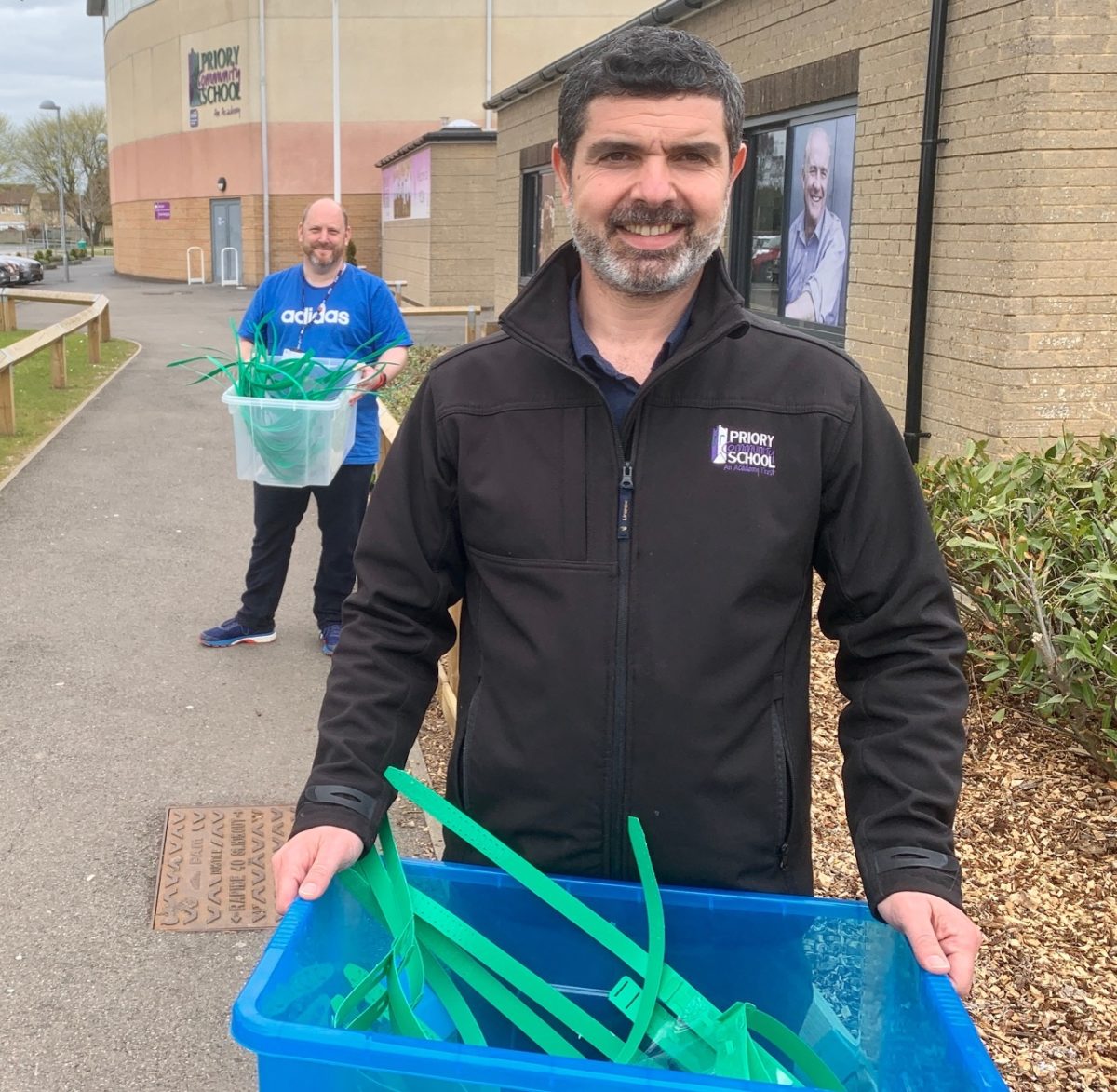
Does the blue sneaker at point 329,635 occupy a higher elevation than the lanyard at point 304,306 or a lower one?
lower

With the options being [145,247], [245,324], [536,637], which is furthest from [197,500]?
[145,247]

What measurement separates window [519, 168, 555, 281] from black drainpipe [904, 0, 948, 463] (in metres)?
10.2

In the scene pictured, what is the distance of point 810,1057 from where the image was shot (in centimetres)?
165

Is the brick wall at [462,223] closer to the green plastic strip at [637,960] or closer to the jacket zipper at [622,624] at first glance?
the jacket zipper at [622,624]

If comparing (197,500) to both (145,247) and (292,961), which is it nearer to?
(292,961)

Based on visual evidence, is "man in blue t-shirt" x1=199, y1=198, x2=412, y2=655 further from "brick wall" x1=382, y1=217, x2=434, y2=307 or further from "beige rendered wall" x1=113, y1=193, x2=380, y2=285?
"beige rendered wall" x1=113, y1=193, x2=380, y2=285

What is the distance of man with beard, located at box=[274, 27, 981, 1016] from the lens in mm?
1926

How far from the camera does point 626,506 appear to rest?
1943 mm

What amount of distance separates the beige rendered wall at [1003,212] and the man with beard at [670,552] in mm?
5587

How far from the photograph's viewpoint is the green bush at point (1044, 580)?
163 inches

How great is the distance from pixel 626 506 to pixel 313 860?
26.3 inches

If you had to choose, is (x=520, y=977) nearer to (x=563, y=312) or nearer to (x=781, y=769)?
(x=781, y=769)

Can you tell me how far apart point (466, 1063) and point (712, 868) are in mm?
781

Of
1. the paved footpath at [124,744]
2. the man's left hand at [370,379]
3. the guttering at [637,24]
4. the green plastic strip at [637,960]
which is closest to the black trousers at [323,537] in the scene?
the paved footpath at [124,744]
